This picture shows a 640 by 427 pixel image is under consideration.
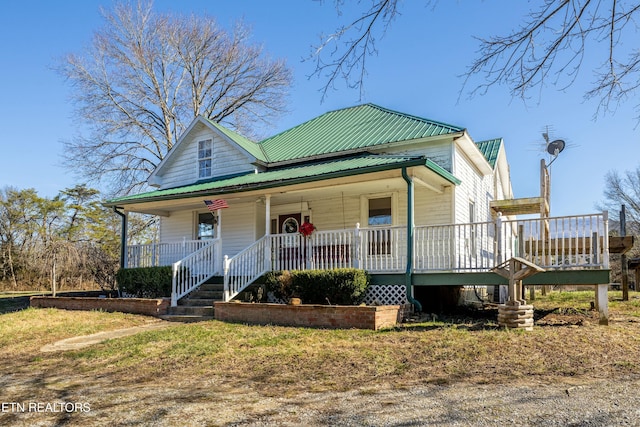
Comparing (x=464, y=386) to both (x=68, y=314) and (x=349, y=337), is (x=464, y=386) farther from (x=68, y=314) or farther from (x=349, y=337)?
(x=68, y=314)

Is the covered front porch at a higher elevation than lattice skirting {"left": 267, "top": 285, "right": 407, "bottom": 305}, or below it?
higher

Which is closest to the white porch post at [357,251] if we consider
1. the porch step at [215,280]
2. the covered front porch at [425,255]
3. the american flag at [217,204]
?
the covered front porch at [425,255]

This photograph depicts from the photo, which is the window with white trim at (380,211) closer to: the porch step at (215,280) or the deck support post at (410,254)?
the deck support post at (410,254)

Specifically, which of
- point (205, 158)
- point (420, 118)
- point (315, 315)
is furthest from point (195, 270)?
point (420, 118)

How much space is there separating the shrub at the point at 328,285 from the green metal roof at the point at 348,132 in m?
4.95

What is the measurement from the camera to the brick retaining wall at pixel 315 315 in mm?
9945

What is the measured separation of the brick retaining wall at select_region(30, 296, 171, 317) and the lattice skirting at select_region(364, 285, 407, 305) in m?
5.42

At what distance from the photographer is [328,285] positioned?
11703 millimetres

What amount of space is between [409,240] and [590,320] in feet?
13.3

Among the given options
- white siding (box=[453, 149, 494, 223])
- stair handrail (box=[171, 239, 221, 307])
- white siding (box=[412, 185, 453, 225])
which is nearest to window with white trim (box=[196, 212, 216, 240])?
stair handrail (box=[171, 239, 221, 307])

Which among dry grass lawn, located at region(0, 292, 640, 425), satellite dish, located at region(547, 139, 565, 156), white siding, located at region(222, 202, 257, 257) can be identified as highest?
satellite dish, located at region(547, 139, 565, 156)

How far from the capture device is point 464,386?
5.89 m

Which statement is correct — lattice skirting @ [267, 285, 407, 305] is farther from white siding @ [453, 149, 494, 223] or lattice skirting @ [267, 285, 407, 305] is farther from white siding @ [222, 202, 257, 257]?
white siding @ [222, 202, 257, 257]

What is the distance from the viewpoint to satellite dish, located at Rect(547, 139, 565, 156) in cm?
2013
